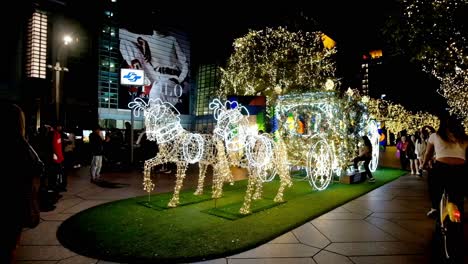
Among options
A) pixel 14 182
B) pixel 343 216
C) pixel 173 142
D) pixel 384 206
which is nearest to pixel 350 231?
pixel 343 216

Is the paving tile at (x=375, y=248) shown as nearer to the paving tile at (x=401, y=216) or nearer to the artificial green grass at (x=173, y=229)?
the artificial green grass at (x=173, y=229)

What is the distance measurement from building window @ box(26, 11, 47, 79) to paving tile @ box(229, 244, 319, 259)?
54.6ft

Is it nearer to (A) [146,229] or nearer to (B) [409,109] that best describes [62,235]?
(A) [146,229]

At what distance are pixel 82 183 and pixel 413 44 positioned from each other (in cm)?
1119

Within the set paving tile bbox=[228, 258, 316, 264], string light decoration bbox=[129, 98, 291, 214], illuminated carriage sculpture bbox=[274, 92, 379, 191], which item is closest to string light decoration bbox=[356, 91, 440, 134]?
illuminated carriage sculpture bbox=[274, 92, 379, 191]

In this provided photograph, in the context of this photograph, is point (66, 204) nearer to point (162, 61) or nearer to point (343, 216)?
point (343, 216)

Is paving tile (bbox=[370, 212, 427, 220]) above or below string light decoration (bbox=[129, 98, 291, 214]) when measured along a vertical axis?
below

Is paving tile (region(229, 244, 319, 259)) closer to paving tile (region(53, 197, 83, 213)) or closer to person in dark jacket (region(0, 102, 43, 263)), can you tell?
person in dark jacket (region(0, 102, 43, 263))

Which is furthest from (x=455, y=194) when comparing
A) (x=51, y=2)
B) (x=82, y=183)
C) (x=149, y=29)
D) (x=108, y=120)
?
(x=108, y=120)

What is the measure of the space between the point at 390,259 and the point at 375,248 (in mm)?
376

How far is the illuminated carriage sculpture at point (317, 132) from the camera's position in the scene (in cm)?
930

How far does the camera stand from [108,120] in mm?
31594

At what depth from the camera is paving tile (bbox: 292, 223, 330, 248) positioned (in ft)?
15.0

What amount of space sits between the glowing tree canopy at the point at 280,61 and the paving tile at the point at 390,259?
619 inches
